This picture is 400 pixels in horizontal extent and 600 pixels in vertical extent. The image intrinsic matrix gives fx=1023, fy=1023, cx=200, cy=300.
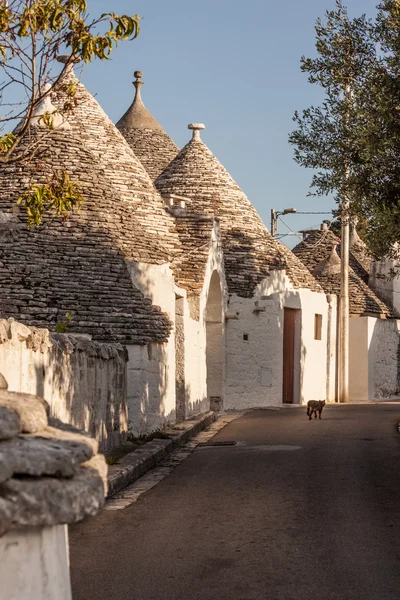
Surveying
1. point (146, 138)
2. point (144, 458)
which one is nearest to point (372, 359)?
point (146, 138)

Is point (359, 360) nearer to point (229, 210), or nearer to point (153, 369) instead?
point (229, 210)

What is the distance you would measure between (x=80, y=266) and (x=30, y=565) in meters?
16.8

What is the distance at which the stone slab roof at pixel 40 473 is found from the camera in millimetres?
2828

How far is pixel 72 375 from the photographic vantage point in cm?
1227

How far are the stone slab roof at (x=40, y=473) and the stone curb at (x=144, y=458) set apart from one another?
7.70 meters

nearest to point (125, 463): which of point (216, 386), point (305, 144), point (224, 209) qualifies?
point (305, 144)

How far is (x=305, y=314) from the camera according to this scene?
3378 cm

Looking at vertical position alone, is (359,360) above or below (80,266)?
below

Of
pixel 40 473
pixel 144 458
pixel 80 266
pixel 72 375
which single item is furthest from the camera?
pixel 80 266

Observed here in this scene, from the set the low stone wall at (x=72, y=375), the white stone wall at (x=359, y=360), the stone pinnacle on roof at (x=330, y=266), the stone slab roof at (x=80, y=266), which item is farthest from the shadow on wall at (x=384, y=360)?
the low stone wall at (x=72, y=375)

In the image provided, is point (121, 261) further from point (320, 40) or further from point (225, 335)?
point (225, 335)

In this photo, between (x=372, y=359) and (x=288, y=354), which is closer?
(x=288, y=354)

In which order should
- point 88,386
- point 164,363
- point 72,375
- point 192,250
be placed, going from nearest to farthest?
1. point 72,375
2. point 88,386
3. point 164,363
4. point 192,250

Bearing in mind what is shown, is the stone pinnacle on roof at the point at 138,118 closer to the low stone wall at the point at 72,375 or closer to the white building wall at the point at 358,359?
the white building wall at the point at 358,359
